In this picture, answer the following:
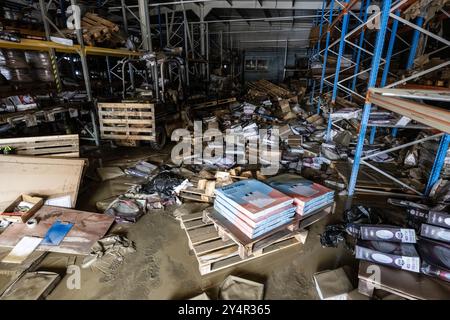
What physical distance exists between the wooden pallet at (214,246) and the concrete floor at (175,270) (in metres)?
0.08

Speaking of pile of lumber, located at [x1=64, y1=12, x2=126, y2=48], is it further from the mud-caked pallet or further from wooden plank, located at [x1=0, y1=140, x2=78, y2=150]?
the mud-caked pallet

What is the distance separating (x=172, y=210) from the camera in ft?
13.3

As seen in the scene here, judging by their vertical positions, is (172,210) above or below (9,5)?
below

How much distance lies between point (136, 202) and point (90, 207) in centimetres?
80

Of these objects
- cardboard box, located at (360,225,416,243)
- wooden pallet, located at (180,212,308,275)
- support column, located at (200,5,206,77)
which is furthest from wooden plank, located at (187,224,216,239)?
support column, located at (200,5,206,77)

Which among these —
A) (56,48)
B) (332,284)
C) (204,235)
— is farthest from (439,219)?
(56,48)

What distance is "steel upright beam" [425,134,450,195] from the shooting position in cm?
353

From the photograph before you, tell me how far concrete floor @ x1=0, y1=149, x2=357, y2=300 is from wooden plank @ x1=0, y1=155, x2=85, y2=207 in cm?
124

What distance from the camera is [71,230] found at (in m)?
3.36

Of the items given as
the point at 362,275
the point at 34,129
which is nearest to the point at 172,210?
the point at 362,275

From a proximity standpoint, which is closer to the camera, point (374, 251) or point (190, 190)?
point (374, 251)

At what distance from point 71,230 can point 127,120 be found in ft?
11.3

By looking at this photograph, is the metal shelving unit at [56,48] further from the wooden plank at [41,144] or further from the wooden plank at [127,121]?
the wooden plank at [41,144]
